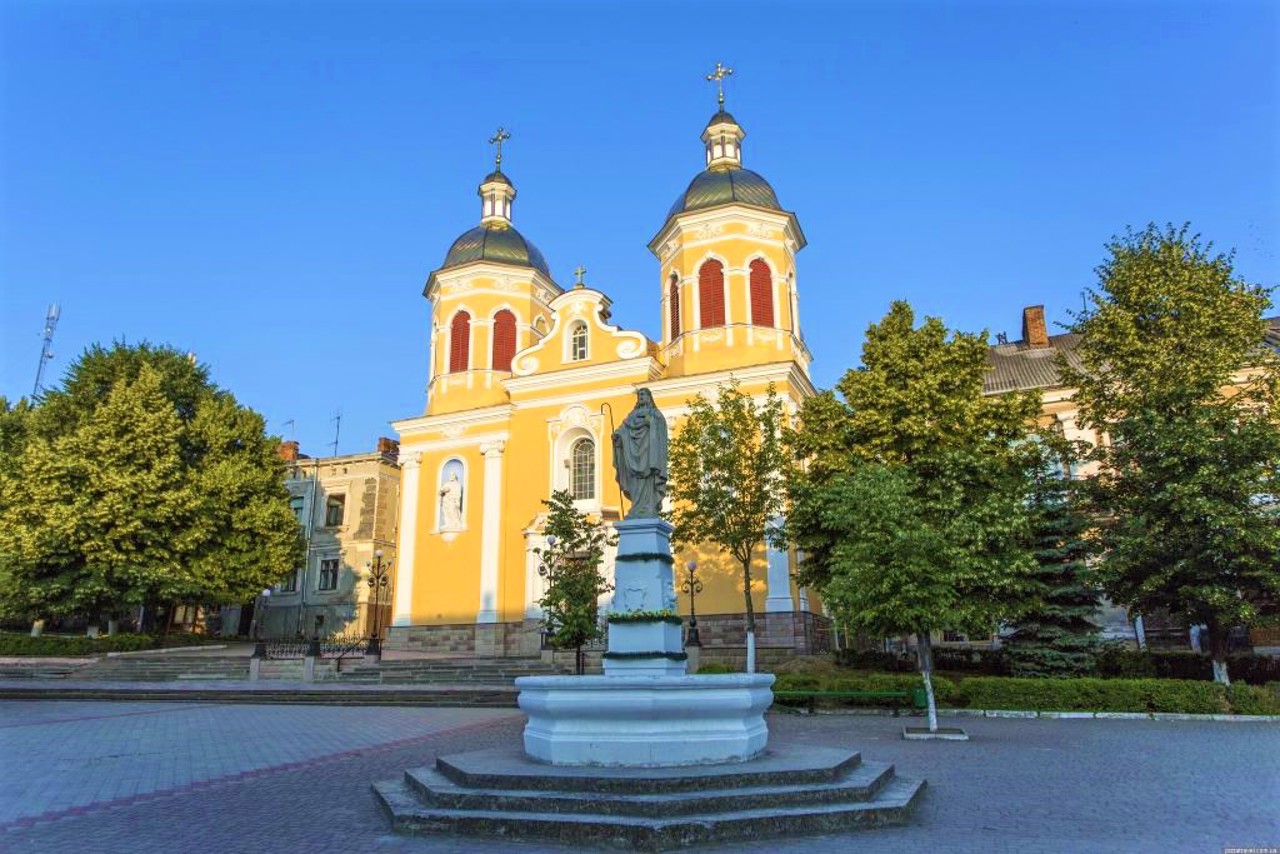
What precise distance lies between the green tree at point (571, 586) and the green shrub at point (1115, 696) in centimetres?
1036

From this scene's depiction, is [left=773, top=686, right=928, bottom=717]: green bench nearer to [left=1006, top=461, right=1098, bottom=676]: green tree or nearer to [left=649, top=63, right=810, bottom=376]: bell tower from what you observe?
[left=1006, top=461, right=1098, bottom=676]: green tree

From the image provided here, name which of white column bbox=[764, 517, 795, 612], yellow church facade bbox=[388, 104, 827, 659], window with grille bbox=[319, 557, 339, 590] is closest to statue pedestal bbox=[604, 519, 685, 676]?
white column bbox=[764, 517, 795, 612]

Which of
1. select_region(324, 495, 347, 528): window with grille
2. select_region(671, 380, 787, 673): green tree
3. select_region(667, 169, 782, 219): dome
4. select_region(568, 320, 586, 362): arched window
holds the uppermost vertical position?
select_region(667, 169, 782, 219): dome

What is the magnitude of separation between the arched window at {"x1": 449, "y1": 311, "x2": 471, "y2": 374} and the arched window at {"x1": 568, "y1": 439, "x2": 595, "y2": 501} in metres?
6.88

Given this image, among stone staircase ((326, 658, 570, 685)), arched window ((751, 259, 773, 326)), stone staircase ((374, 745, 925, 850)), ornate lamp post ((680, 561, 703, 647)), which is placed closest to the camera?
stone staircase ((374, 745, 925, 850))

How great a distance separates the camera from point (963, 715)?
699 inches

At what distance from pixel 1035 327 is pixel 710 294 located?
20.9 m

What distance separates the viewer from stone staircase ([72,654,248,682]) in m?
26.4

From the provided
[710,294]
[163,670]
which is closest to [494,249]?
[710,294]

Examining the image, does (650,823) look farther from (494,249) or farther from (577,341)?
(494,249)

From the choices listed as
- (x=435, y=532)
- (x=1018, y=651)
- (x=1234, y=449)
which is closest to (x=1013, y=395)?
(x=1234, y=449)

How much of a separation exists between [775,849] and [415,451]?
29.6 meters

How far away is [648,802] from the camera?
7.26m

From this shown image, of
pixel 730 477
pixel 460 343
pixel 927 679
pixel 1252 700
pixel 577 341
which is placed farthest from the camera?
pixel 460 343
